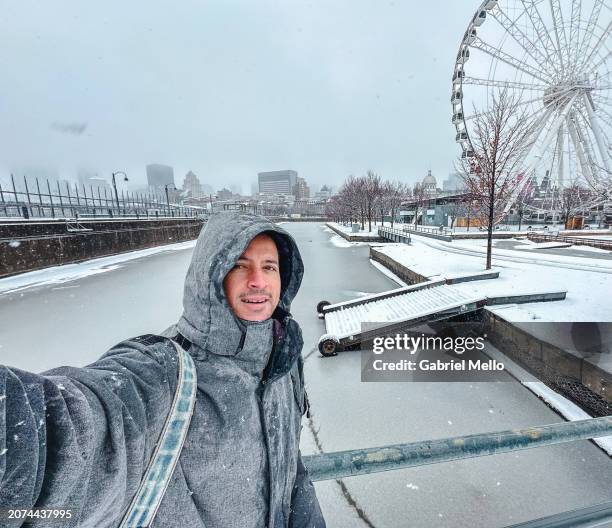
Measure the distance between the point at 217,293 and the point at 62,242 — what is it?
770 inches

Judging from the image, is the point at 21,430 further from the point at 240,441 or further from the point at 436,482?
the point at 436,482

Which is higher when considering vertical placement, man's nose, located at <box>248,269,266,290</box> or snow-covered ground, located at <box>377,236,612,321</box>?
man's nose, located at <box>248,269,266,290</box>

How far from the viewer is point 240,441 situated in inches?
38.4

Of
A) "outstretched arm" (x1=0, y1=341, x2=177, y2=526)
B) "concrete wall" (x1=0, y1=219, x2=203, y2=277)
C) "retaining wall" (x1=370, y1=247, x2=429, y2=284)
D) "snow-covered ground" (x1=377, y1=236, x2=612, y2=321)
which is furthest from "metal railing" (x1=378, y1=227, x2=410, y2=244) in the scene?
"outstretched arm" (x1=0, y1=341, x2=177, y2=526)

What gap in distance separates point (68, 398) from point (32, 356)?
7614mm

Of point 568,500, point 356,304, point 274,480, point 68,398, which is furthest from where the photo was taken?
point 356,304

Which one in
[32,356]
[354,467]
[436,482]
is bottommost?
[436,482]

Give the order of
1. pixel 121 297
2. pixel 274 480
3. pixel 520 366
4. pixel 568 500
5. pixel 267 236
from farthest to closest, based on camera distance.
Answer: pixel 121 297 < pixel 520 366 < pixel 568 500 < pixel 267 236 < pixel 274 480

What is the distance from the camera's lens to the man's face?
3.81ft

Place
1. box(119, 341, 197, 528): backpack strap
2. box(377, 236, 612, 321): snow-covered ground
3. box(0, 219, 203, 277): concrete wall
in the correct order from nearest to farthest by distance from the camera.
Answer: box(119, 341, 197, 528): backpack strap < box(377, 236, 612, 321): snow-covered ground < box(0, 219, 203, 277): concrete wall

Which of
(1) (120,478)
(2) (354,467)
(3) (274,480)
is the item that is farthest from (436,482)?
(1) (120,478)

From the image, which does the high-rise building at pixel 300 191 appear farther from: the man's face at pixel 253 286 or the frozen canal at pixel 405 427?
the man's face at pixel 253 286

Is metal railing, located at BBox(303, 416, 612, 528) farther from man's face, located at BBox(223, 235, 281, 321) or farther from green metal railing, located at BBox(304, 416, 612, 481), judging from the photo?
man's face, located at BBox(223, 235, 281, 321)

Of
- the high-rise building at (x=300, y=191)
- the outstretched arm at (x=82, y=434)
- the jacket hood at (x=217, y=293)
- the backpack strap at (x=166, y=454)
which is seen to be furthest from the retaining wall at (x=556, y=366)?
the high-rise building at (x=300, y=191)
